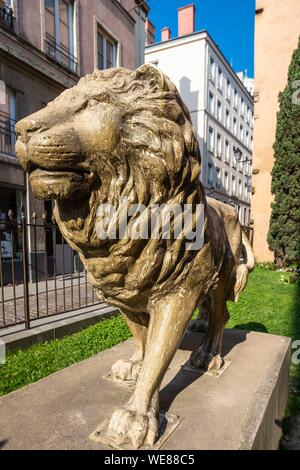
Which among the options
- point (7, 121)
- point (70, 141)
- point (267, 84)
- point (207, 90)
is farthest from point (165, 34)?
point (70, 141)

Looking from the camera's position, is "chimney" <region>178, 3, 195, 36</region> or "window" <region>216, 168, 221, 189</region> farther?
"window" <region>216, 168, 221, 189</region>

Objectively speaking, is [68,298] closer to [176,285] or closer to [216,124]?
[176,285]

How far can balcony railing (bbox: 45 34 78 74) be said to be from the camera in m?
9.01

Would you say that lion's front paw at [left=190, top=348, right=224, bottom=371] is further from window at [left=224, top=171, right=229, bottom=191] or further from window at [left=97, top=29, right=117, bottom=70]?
window at [left=224, top=171, right=229, bottom=191]

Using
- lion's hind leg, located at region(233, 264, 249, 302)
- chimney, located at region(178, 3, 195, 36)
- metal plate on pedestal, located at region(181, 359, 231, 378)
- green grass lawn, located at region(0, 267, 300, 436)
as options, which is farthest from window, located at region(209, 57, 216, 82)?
metal plate on pedestal, located at region(181, 359, 231, 378)

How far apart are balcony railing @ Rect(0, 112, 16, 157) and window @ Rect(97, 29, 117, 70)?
438 centimetres

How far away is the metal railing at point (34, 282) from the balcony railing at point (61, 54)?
4.63m

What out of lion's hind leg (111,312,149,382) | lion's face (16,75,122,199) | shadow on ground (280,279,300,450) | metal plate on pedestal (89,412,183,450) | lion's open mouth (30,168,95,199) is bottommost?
shadow on ground (280,279,300,450)

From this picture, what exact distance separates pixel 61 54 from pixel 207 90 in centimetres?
1436

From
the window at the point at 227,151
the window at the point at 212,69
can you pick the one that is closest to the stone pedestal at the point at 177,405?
the window at the point at 212,69

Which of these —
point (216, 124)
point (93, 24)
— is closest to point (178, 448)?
point (93, 24)

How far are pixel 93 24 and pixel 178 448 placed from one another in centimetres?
1165

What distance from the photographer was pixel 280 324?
4859 millimetres

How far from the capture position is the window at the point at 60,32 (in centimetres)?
898
